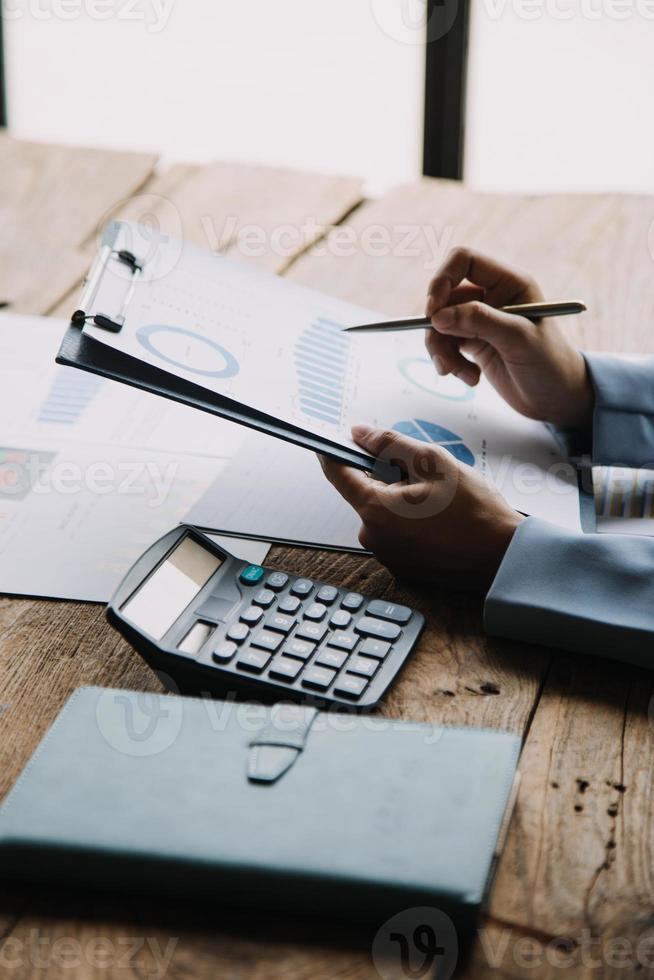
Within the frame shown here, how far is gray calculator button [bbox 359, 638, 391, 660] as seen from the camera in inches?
24.3

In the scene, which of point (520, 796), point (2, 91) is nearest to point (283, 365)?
point (520, 796)

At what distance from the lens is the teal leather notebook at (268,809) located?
45 cm

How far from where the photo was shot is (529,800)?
528 millimetres

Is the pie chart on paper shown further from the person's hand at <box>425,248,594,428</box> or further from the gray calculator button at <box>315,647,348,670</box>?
the gray calculator button at <box>315,647,348,670</box>

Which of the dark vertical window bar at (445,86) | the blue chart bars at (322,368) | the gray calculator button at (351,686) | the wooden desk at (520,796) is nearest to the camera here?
the wooden desk at (520,796)

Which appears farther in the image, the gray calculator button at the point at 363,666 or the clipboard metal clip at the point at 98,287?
the clipboard metal clip at the point at 98,287

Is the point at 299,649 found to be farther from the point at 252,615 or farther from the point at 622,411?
the point at 622,411

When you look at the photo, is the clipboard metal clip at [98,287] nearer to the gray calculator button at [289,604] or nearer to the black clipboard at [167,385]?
the black clipboard at [167,385]

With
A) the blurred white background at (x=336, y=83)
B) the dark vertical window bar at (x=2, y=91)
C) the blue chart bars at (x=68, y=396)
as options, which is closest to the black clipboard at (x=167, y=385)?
the blue chart bars at (x=68, y=396)

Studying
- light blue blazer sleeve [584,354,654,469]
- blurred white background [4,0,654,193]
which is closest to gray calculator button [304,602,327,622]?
light blue blazer sleeve [584,354,654,469]

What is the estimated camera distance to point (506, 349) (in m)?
0.93

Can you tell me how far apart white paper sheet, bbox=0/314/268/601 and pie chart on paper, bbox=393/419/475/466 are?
15 centimetres

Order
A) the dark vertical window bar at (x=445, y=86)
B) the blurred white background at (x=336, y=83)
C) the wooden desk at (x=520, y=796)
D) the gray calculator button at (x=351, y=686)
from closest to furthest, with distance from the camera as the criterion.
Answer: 1. the wooden desk at (x=520, y=796)
2. the gray calculator button at (x=351, y=686)
3. the dark vertical window bar at (x=445, y=86)
4. the blurred white background at (x=336, y=83)

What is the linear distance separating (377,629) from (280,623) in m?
0.06
